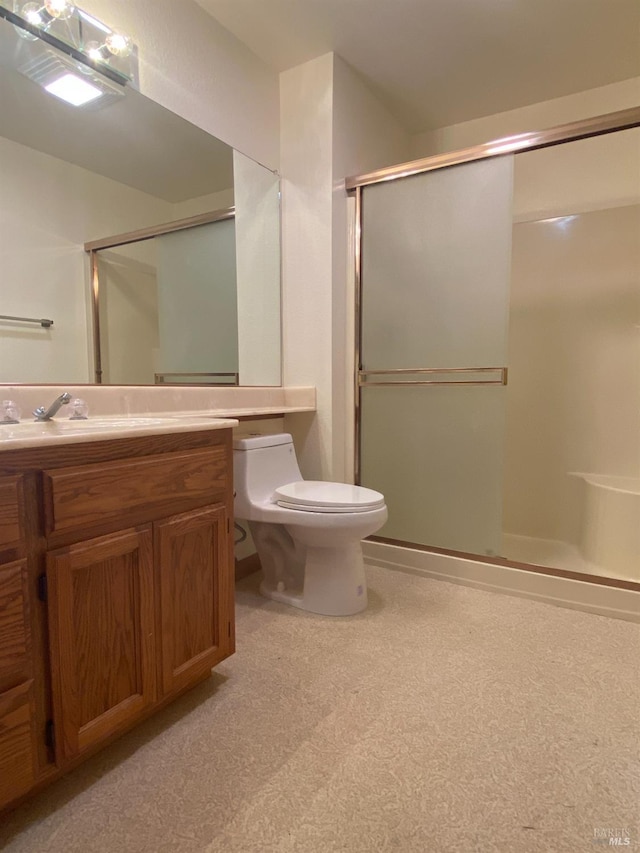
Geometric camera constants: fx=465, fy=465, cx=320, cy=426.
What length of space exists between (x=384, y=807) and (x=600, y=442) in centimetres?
229

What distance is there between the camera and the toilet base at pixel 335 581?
183 cm

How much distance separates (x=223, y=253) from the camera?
2254mm

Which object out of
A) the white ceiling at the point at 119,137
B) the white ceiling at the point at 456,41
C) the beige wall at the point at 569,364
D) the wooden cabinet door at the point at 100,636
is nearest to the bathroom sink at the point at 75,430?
the wooden cabinet door at the point at 100,636

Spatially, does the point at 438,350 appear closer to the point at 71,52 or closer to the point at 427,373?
the point at 427,373

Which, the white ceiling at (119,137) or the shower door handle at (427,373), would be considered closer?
the white ceiling at (119,137)

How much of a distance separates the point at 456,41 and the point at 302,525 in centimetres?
228

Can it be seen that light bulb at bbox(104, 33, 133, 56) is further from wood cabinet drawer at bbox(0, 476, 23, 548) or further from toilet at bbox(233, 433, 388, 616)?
wood cabinet drawer at bbox(0, 476, 23, 548)

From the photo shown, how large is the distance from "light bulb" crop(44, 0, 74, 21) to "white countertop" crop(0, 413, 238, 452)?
127 centimetres

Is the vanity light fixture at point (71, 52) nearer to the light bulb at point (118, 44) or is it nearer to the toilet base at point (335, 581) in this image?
the light bulb at point (118, 44)

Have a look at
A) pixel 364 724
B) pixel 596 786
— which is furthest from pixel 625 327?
pixel 364 724

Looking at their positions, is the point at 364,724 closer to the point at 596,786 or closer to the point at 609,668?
the point at 596,786

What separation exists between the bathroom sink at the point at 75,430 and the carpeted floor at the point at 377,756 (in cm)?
79

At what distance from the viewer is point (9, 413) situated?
4.26 ft

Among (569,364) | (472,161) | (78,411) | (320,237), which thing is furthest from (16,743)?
(569,364)
